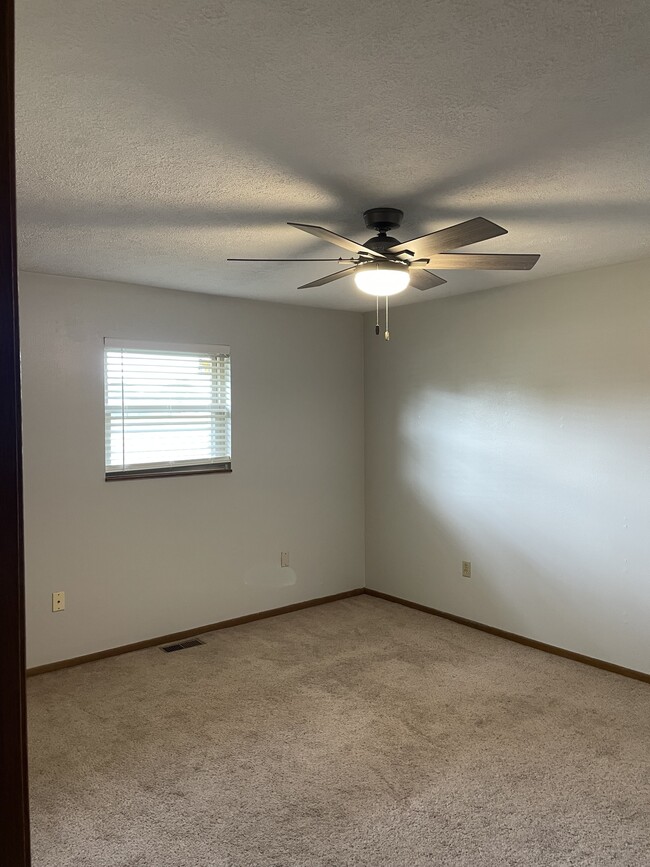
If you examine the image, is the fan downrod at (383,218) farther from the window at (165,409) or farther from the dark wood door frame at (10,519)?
the dark wood door frame at (10,519)

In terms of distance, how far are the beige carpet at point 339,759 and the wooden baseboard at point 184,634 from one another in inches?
3.4

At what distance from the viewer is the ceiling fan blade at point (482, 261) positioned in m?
2.59

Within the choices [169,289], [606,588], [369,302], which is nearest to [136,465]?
[169,289]

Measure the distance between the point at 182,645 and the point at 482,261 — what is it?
10.2 ft

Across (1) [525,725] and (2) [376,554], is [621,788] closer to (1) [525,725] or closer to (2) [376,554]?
(1) [525,725]

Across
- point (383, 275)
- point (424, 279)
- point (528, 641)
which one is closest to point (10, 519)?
point (383, 275)

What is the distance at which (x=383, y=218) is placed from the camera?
2.62 meters

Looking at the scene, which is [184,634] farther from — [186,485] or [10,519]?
[10,519]

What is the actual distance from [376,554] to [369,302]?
81.9 inches

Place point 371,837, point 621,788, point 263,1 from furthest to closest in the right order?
point 621,788 < point 371,837 < point 263,1

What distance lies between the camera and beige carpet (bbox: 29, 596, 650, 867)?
230 cm

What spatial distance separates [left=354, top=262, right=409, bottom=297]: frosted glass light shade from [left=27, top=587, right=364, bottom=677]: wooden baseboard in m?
2.88

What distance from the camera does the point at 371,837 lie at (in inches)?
91.7

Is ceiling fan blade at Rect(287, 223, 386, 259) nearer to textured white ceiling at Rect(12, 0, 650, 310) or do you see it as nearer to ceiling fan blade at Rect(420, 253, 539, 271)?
textured white ceiling at Rect(12, 0, 650, 310)
